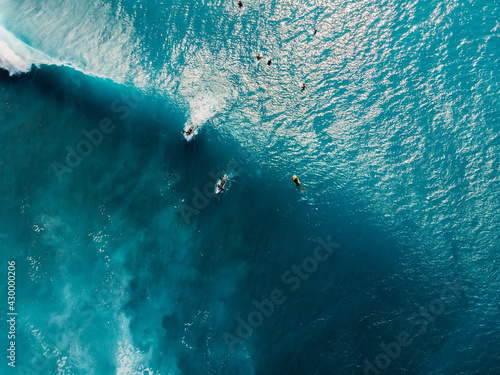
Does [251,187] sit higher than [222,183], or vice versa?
[251,187]

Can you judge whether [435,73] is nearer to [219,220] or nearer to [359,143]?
[359,143]

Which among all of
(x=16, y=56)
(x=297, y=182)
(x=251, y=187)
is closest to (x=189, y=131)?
(x=251, y=187)

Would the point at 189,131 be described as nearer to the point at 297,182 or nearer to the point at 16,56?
the point at 297,182

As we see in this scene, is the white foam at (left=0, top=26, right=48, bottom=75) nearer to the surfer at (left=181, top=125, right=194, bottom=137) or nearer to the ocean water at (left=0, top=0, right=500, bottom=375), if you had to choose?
the ocean water at (left=0, top=0, right=500, bottom=375)

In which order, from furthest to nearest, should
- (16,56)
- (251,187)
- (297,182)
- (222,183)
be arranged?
(16,56) < (222,183) < (251,187) < (297,182)

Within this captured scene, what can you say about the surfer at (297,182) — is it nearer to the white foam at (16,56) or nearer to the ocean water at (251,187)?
the ocean water at (251,187)

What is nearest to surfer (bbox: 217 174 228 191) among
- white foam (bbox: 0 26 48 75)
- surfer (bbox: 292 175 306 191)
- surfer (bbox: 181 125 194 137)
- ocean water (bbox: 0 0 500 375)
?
ocean water (bbox: 0 0 500 375)

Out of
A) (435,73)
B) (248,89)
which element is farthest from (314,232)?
(435,73)

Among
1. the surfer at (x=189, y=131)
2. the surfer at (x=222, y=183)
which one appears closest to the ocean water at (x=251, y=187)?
the surfer at (x=189, y=131)

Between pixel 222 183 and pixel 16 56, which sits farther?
pixel 16 56
